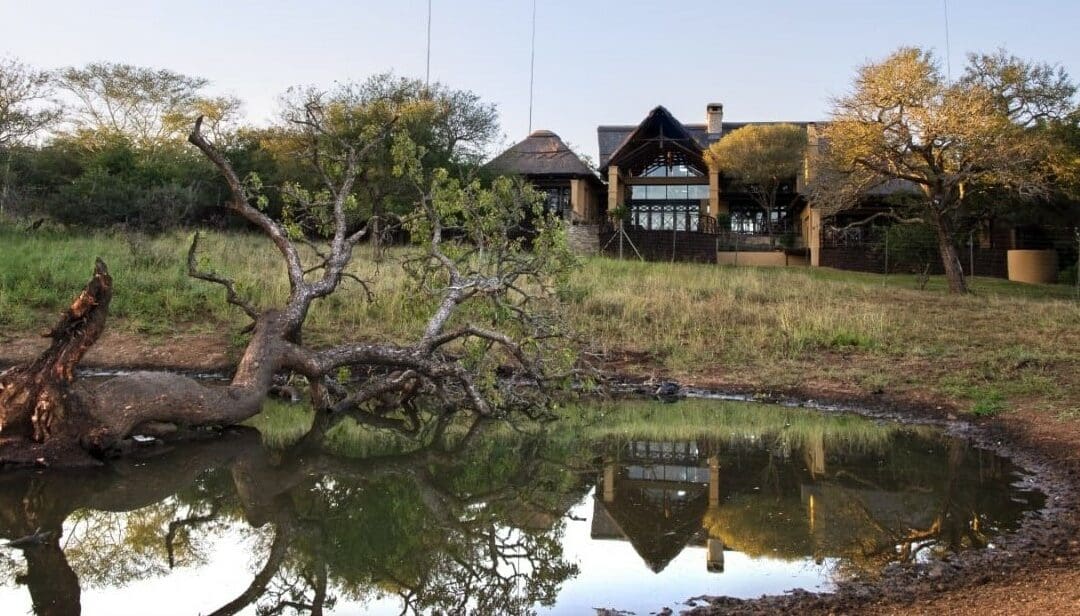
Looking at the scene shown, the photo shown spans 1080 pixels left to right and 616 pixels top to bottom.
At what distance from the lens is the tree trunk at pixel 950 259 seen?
23719mm

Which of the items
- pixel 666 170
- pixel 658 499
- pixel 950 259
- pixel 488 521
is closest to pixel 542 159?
pixel 666 170

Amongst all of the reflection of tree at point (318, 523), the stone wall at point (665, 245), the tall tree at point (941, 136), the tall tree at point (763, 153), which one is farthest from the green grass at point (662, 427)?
the tall tree at point (763, 153)

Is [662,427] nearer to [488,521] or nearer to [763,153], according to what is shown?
[488,521]

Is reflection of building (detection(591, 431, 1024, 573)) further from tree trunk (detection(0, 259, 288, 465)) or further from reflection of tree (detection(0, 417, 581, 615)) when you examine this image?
tree trunk (detection(0, 259, 288, 465))

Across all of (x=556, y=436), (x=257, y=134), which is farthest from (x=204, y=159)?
(x=556, y=436)

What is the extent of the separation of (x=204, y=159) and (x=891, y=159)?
1044 inches

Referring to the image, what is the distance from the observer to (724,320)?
17969 mm

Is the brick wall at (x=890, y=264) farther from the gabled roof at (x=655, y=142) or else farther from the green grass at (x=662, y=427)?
the green grass at (x=662, y=427)

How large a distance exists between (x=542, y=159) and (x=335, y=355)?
94.5ft

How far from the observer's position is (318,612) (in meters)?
5.41

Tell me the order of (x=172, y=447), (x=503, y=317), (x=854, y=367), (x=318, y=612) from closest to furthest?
(x=318, y=612)
(x=172, y=447)
(x=503, y=317)
(x=854, y=367)

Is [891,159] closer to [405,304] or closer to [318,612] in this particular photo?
[405,304]

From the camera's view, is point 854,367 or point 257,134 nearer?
point 854,367

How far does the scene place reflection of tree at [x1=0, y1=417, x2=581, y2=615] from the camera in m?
5.81
